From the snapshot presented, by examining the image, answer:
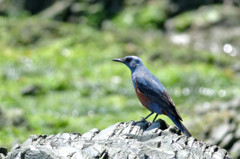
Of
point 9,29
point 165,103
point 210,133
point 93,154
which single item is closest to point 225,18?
point 9,29

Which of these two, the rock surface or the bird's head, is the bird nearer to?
the bird's head

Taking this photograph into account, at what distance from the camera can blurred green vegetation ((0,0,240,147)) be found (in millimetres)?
16141

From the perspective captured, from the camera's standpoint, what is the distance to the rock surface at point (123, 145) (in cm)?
693

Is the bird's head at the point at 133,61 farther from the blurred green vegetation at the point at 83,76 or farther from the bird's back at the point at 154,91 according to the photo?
the blurred green vegetation at the point at 83,76

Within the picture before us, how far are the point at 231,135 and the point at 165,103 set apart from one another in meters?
5.65

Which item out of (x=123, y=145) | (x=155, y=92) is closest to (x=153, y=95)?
(x=155, y=92)

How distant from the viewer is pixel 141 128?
832 cm

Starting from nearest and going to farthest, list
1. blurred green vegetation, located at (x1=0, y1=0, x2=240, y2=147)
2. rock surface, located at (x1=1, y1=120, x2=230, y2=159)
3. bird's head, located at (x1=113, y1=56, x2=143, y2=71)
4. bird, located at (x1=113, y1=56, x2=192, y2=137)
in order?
1. rock surface, located at (x1=1, y1=120, x2=230, y2=159)
2. bird, located at (x1=113, y1=56, x2=192, y2=137)
3. bird's head, located at (x1=113, y1=56, x2=143, y2=71)
4. blurred green vegetation, located at (x1=0, y1=0, x2=240, y2=147)

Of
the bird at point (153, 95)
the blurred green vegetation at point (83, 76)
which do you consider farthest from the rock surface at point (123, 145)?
the blurred green vegetation at point (83, 76)

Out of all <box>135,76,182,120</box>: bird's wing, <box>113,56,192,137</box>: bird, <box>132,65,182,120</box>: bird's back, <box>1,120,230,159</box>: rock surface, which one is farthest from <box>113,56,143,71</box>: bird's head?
<box>1,120,230,159</box>: rock surface

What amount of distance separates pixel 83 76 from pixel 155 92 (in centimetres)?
1398

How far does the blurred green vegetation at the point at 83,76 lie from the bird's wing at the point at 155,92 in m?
5.65

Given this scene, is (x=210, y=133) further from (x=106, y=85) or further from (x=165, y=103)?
(x=106, y=85)

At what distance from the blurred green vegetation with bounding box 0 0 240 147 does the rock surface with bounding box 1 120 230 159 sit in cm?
569
